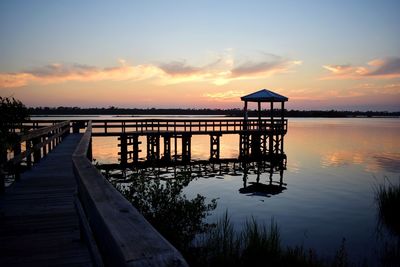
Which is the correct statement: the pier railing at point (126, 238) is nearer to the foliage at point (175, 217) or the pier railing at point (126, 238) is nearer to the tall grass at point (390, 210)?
the foliage at point (175, 217)

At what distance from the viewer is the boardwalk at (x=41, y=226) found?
3.49 meters

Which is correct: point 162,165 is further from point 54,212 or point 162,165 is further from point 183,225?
point 54,212

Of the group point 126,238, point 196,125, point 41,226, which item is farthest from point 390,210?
point 196,125

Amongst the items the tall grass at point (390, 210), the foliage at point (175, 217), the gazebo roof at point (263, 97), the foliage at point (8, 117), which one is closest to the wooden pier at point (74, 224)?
the foliage at point (8, 117)

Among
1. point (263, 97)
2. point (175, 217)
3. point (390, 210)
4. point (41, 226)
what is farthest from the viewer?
point (263, 97)

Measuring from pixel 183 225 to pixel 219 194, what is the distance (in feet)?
26.1

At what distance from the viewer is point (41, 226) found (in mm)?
4496

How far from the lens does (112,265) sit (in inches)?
51.7

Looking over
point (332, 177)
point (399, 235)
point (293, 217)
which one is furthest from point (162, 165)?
point (399, 235)

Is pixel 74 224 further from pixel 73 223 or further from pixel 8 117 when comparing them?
pixel 8 117

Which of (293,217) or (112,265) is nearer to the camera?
(112,265)

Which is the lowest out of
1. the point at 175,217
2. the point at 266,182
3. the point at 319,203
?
the point at 266,182

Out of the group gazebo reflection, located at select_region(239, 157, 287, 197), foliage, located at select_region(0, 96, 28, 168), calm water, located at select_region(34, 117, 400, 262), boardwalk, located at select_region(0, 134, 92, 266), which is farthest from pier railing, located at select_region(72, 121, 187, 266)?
gazebo reflection, located at select_region(239, 157, 287, 197)

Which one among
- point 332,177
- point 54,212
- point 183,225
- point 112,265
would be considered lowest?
point 332,177
